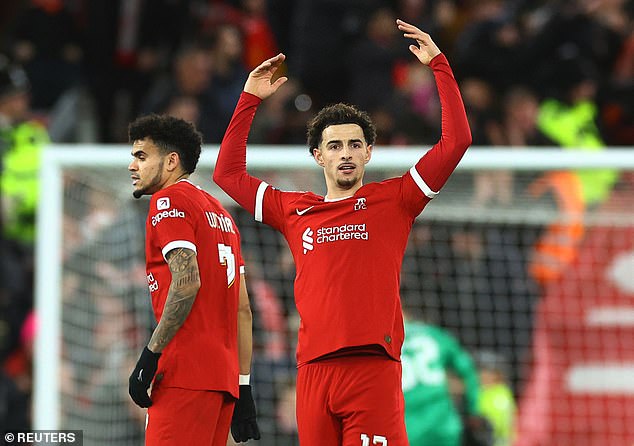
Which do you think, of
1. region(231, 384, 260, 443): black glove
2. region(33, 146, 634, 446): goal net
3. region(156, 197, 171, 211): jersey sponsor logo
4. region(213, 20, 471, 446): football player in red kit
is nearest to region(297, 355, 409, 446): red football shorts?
region(213, 20, 471, 446): football player in red kit

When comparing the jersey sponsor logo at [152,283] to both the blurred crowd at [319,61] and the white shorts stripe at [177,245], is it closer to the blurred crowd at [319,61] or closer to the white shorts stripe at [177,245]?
the white shorts stripe at [177,245]

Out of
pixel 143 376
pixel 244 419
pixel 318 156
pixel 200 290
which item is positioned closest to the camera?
pixel 143 376

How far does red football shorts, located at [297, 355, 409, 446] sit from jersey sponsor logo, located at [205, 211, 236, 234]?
0.69 m

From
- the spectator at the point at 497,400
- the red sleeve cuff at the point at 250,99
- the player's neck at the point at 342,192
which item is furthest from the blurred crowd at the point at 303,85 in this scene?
the player's neck at the point at 342,192

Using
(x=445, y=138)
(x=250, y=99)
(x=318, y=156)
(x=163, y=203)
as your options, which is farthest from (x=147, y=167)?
(x=445, y=138)

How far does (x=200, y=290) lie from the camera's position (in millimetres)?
5094

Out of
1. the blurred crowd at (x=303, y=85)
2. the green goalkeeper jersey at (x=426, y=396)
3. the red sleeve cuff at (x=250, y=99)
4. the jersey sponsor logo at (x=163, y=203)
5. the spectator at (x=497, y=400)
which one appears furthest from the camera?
the blurred crowd at (x=303, y=85)

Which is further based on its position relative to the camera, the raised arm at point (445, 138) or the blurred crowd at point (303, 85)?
the blurred crowd at point (303, 85)

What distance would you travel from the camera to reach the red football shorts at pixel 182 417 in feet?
16.2

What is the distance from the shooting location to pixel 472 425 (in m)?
7.77

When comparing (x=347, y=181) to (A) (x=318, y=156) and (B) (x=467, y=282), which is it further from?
(B) (x=467, y=282)

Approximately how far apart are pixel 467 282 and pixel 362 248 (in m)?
4.30

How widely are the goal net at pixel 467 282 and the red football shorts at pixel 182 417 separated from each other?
2988mm

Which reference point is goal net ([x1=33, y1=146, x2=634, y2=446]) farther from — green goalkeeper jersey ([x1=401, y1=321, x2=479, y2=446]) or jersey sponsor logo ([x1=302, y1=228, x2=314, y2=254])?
jersey sponsor logo ([x1=302, y1=228, x2=314, y2=254])
